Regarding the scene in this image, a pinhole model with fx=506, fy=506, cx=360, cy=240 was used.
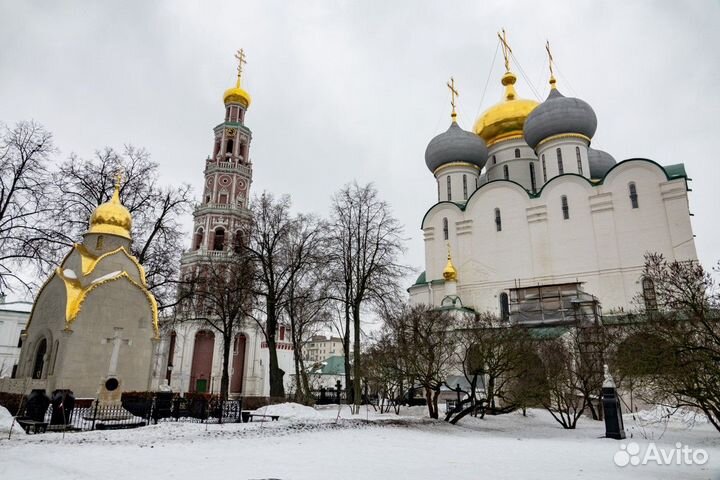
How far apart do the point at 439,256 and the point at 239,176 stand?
16.8 metres

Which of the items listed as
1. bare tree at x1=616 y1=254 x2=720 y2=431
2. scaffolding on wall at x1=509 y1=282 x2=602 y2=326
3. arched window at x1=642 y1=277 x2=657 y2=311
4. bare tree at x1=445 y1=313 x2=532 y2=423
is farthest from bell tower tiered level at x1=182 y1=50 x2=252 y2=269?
bare tree at x1=616 y1=254 x2=720 y2=431

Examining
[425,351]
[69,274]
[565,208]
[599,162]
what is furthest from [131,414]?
[599,162]

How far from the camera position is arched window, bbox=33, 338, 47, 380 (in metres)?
15.7

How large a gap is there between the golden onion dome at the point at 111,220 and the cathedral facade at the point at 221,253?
13.9 meters

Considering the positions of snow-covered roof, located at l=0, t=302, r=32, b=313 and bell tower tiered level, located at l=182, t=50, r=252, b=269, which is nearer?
bell tower tiered level, located at l=182, t=50, r=252, b=269

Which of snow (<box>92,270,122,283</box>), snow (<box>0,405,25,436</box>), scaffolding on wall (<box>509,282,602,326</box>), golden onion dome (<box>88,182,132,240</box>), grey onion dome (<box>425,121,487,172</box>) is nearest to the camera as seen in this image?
snow (<box>0,405,25,436</box>)

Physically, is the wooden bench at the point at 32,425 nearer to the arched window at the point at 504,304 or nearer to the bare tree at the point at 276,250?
the bare tree at the point at 276,250

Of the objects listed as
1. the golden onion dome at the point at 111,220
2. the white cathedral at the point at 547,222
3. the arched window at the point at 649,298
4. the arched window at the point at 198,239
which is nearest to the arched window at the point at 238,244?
the golden onion dome at the point at 111,220

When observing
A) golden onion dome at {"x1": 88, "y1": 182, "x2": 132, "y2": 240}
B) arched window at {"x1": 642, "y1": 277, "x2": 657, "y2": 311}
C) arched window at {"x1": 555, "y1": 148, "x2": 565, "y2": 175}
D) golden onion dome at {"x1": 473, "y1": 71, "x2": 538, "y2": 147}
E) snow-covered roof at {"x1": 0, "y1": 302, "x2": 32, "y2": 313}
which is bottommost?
arched window at {"x1": 642, "y1": 277, "x2": 657, "y2": 311}

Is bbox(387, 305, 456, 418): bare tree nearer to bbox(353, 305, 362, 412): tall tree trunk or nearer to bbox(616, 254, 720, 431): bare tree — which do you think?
bbox(353, 305, 362, 412): tall tree trunk

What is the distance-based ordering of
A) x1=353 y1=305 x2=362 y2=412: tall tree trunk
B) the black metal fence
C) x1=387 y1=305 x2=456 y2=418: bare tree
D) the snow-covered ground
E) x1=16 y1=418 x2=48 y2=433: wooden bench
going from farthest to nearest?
1. x1=353 y1=305 x2=362 y2=412: tall tree trunk
2. x1=387 y1=305 x2=456 y2=418: bare tree
3. the black metal fence
4. x1=16 y1=418 x2=48 y2=433: wooden bench
5. the snow-covered ground

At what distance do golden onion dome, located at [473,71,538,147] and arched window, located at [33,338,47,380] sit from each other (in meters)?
31.8

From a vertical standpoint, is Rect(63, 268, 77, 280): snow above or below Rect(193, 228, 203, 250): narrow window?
below

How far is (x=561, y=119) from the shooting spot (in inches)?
1226
